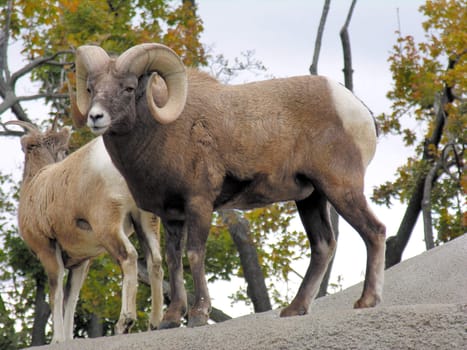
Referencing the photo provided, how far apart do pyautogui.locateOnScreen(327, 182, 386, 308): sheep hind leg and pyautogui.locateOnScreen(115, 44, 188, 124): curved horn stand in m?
1.59

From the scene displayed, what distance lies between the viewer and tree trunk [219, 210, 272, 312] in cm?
1892

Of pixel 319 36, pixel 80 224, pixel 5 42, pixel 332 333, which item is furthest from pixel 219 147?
pixel 319 36

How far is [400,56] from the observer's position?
20156 millimetres

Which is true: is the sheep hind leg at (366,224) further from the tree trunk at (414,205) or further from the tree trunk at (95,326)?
Answer: the tree trunk at (95,326)

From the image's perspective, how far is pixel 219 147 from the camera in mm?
9281

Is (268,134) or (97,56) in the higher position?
(97,56)

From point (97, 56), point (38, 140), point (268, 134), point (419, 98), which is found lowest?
point (268, 134)

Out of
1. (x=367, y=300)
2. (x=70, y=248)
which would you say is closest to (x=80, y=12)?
(x=70, y=248)

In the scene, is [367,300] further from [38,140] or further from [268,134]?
[38,140]

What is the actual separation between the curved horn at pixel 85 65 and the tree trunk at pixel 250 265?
9.43 metres

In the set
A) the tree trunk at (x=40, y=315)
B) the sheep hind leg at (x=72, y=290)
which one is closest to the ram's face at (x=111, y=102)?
the sheep hind leg at (x=72, y=290)

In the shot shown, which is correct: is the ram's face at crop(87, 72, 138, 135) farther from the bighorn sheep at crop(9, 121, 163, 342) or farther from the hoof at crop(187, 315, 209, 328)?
the bighorn sheep at crop(9, 121, 163, 342)

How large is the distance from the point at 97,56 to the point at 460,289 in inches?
212

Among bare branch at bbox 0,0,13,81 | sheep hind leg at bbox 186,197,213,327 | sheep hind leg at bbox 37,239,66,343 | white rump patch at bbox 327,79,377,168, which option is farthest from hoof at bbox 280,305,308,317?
bare branch at bbox 0,0,13,81
